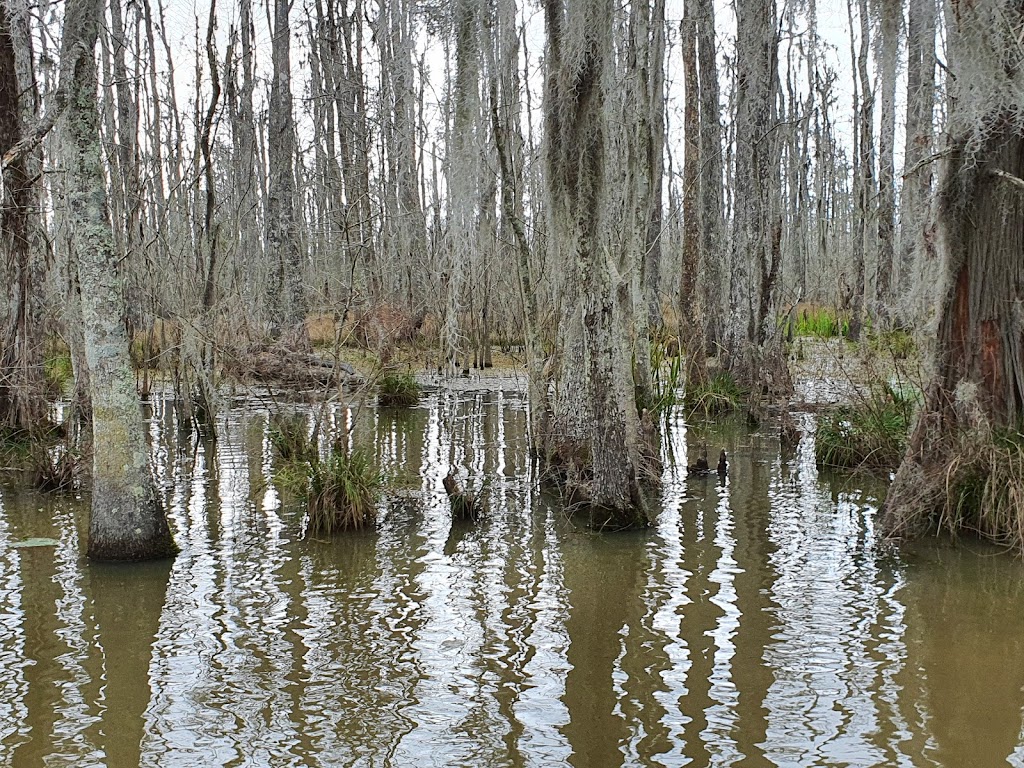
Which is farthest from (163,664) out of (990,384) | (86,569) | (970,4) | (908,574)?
(970,4)

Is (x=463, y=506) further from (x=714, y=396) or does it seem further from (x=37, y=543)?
(x=714, y=396)

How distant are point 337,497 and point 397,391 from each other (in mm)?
6483

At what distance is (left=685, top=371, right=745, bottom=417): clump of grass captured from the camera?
1183 centimetres

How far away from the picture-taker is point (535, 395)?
8.02 meters

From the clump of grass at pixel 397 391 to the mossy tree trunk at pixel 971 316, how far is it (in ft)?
26.4

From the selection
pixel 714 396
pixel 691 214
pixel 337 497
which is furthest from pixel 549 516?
pixel 691 214

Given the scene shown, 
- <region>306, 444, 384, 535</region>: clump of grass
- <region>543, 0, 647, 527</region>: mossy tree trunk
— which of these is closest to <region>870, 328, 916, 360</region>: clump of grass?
<region>543, 0, 647, 527</region>: mossy tree trunk

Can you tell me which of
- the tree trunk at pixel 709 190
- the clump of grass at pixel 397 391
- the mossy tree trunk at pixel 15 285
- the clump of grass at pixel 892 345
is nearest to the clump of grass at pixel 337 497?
the mossy tree trunk at pixel 15 285

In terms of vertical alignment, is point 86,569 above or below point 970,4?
below

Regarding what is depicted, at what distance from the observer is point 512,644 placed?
444 cm

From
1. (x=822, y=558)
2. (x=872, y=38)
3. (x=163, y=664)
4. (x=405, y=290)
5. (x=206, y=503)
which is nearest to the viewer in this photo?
(x=163, y=664)

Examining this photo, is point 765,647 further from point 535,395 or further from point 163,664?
point 535,395

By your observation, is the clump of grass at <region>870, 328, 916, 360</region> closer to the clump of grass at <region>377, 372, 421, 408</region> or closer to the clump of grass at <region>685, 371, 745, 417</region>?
the clump of grass at <region>685, 371, 745, 417</region>

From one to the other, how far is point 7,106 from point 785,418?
326 inches
